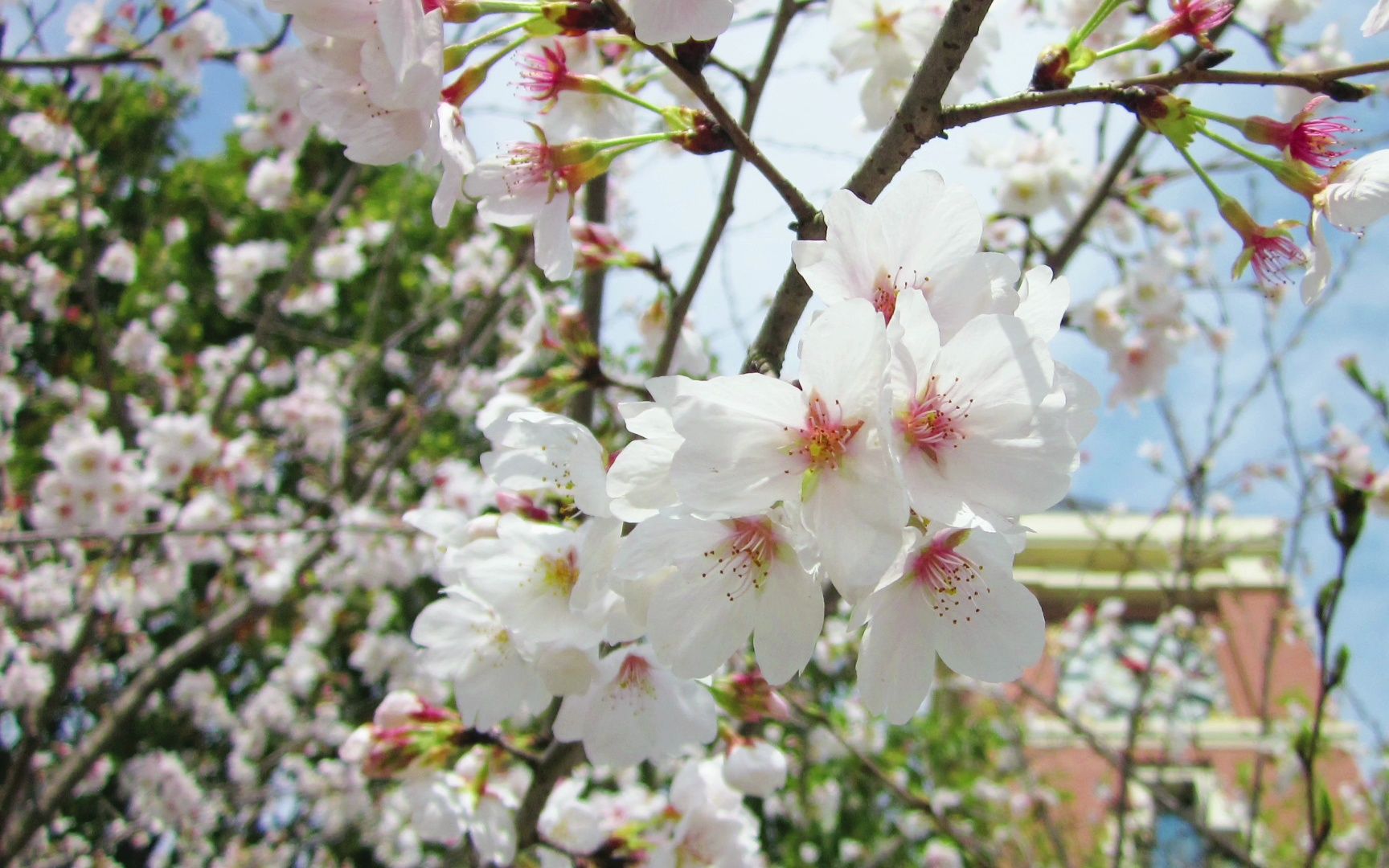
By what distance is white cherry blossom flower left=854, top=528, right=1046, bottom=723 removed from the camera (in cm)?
82

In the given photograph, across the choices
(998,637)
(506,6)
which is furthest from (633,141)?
(998,637)

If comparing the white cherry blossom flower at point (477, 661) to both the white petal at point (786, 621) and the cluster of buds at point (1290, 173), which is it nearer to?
the white petal at point (786, 621)

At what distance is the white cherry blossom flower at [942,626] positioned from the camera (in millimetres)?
819

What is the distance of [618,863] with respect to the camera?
1.50 m

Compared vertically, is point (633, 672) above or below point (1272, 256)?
below

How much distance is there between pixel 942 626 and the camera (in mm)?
866

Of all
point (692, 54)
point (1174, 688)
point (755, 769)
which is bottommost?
point (1174, 688)

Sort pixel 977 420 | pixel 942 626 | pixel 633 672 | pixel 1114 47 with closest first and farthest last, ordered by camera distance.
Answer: pixel 977 420, pixel 942 626, pixel 1114 47, pixel 633 672

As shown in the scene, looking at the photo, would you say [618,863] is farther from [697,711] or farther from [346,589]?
[346,589]

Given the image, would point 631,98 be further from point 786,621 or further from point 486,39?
point 786,621

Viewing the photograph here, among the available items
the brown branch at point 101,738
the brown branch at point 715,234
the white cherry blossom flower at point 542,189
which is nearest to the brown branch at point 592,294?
the brown branch at point 715,234

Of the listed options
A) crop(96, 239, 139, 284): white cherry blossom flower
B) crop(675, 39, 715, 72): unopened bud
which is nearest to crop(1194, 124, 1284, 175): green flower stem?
crop(675, 39, 715, 72): unopened bud

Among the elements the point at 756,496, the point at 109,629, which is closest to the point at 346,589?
the point at 109,629

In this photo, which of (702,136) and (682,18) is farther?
(702,136)
